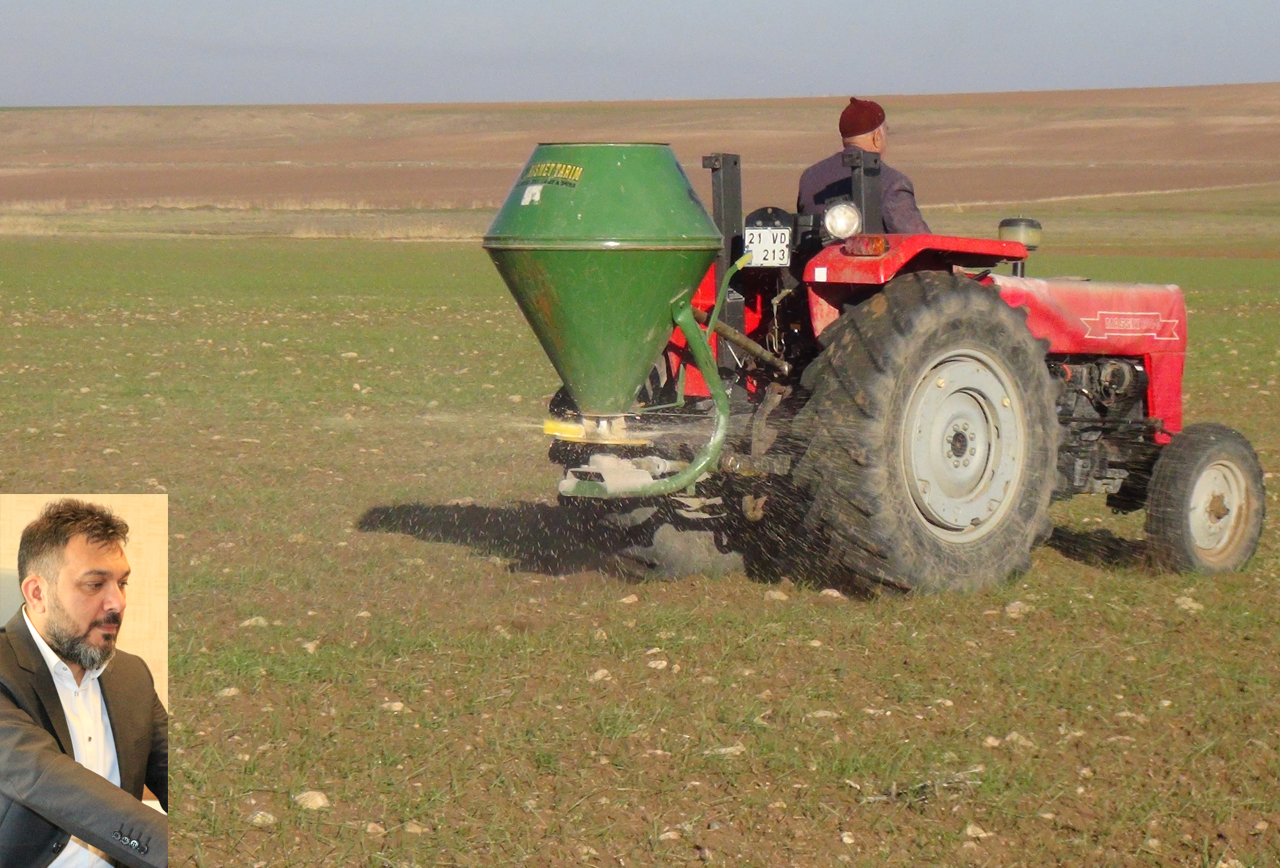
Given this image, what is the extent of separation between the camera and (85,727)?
2.13m

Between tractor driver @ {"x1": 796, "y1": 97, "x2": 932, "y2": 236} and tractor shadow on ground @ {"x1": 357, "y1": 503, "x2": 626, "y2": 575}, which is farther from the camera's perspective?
tractor shadow on ground @ {"x1": 357, "y1": 503, "x2": 626, "y2": 575}

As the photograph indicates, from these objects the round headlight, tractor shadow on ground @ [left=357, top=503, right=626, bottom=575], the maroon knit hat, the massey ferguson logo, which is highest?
the maroon knit hat

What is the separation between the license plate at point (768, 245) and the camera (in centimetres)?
545

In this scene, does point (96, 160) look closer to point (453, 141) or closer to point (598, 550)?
point (453, 141)

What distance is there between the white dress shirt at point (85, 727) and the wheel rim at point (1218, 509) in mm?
4957

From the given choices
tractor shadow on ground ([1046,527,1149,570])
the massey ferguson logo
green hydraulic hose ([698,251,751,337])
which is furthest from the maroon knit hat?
tractor shadow on ground ([1046,527,1149,570])

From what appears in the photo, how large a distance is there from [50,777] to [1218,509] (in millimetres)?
5250

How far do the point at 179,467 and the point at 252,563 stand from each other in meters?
2.33

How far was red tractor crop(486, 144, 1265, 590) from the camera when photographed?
5160 millimetres

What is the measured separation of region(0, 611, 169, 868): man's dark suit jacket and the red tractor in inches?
117

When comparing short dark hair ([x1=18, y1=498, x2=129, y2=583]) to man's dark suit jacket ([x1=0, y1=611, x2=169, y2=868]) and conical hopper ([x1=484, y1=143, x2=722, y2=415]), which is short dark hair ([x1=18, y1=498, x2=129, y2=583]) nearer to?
man's dark suit jacket ([x1=0, y1=611, x2=169, y2=868])

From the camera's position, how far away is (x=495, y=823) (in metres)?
3.57

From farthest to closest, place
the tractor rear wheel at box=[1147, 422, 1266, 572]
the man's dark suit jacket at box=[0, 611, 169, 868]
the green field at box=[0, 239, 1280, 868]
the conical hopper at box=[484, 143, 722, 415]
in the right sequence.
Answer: the tractor rear wheel at box=[1147, 422, 1266, 572], the conical hopper at box=[484, 143, 722, 415], the green field at box=[0, 239, 1280, 868], the man's dark suit jacket at box=[0, 611, 169, 868]

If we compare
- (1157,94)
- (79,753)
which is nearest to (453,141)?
(1157,94)
